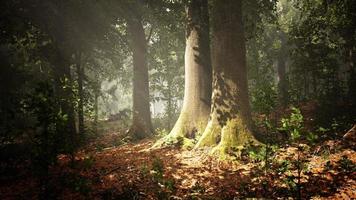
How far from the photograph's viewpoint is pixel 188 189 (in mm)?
6520

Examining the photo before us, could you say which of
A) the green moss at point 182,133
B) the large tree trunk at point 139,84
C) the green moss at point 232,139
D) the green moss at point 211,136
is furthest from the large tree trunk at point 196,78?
the large tree trunk at point 139,84

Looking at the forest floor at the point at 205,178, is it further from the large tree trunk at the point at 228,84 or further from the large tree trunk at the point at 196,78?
the large tree trunk at the point at 196,78

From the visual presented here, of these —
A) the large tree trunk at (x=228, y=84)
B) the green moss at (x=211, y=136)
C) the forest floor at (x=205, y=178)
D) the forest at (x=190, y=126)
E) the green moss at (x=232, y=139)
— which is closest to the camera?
the forest floor at (x=205, y=178)

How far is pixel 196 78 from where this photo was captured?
10.8 meters

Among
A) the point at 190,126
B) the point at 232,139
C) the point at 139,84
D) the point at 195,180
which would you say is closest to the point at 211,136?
the point at 232,139

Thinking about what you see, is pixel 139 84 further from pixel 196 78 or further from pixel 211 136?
pixel 211 136

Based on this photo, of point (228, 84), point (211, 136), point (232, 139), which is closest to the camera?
point (232, 139)

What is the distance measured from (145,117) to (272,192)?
930 cm

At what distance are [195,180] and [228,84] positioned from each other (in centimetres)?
319

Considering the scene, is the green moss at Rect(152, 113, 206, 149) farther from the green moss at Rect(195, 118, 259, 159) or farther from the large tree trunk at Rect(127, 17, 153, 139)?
the large tree trunk at Rect(127, 17, 153, 139)

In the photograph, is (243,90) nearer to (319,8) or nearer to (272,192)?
(272,192)

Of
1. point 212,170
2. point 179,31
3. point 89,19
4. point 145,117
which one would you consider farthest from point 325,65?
point 89,19

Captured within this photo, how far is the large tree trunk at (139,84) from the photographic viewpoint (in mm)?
14273

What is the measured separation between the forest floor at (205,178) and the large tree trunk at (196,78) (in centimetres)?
177
